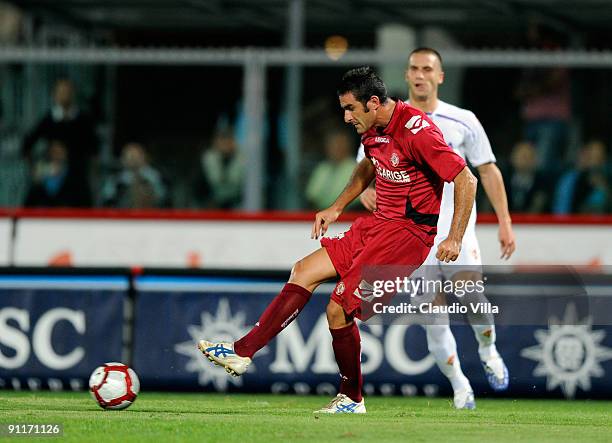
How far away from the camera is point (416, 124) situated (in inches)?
338

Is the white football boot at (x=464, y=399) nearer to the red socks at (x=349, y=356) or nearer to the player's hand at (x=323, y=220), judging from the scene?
the red socks at (x=349, y=356)

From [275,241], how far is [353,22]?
350 centimetres

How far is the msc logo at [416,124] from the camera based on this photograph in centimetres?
857

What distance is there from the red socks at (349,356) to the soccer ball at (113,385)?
47.5 inches

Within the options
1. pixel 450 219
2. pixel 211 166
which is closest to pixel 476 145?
pixel 450 219

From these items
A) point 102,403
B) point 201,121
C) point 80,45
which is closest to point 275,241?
point 201,121

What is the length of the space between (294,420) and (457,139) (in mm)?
2514

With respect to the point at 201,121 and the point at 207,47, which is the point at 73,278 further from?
the point at 207,47

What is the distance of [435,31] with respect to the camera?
16.2m

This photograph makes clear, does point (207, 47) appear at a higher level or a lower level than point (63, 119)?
higher

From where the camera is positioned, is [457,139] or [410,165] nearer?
[410,165]

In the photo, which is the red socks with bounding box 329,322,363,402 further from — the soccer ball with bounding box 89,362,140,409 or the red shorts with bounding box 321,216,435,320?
the soccer ball with bounding box 89,362,140,409

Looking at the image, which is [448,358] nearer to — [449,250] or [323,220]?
[323,220]

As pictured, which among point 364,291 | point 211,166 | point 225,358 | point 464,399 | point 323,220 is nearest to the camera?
point 225,358
